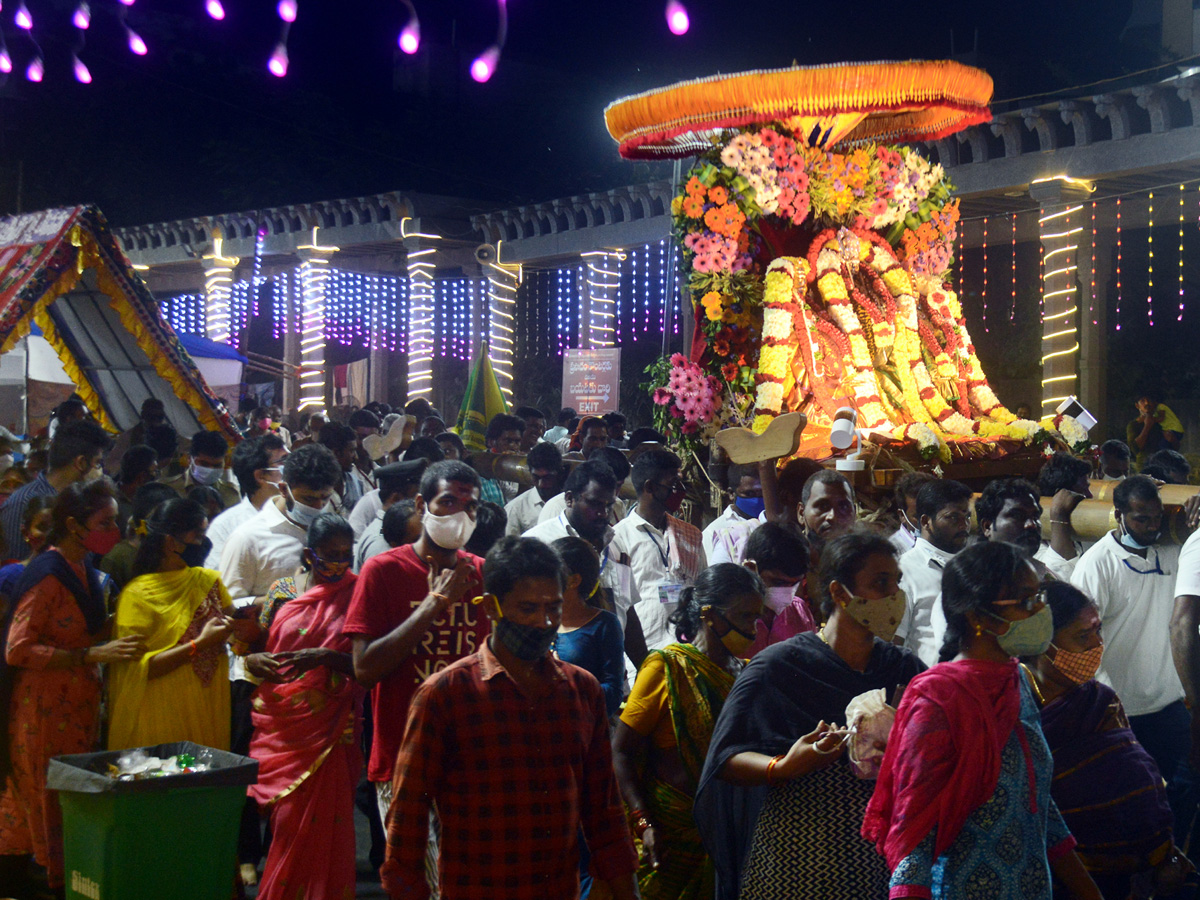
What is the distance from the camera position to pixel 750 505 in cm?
692

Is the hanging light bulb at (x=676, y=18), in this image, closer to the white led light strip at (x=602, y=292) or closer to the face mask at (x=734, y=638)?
the face mask at (x=734, y=638)

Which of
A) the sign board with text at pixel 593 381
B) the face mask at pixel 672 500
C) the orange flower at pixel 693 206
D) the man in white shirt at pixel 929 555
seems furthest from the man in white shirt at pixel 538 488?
the sign board with text at pixel 593 381

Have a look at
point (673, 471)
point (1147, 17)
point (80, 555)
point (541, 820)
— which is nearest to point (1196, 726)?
point (673, 471)

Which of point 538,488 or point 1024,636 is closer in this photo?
point 1024,636

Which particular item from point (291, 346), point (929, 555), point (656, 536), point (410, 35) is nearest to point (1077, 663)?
point (929, 555)

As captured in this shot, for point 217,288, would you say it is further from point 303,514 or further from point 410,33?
point 303,514

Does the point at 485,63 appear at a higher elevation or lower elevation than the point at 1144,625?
higher

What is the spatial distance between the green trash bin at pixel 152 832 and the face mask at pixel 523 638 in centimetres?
153

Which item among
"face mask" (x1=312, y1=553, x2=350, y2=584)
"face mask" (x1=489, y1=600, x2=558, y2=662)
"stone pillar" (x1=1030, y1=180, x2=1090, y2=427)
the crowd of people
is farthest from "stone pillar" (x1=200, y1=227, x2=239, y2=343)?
"face mask" (x1=489, y1=600, x2=558, y2=662)

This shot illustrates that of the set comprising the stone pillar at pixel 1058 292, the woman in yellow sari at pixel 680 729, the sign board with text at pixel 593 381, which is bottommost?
the woman in yellow sari at pixel 680 729

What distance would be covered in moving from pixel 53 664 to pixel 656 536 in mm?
2583

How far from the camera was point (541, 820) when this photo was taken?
3139 mm

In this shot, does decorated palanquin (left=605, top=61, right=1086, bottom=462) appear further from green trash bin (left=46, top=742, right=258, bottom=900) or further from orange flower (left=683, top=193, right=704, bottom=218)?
green trash bin (left=46, top=742, right=258, bottom=900)

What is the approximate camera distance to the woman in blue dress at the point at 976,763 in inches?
112
